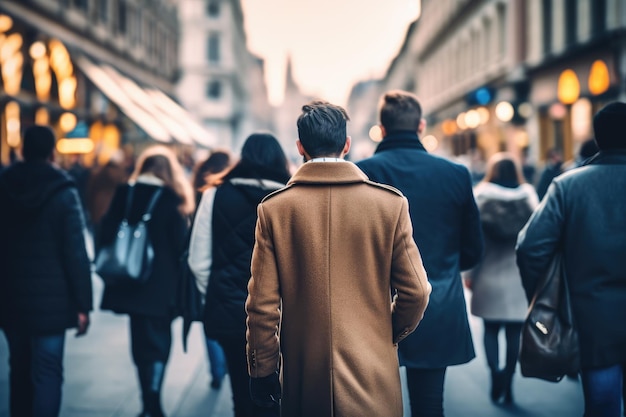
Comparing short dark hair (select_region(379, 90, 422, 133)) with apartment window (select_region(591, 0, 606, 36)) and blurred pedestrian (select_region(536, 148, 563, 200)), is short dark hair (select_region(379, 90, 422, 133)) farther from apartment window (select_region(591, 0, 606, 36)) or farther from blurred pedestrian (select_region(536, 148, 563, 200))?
apartment window (select_region(591, 0, 606, 36))

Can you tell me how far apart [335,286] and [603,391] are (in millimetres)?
1619

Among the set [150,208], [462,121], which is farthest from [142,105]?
[150,208]

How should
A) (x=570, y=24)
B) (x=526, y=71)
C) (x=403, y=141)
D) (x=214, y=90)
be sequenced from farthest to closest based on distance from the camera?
(x=214, y=90), (x=526, y=71), (x=570, y=24), (x=403, y=141)

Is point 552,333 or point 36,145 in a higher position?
point 36,145

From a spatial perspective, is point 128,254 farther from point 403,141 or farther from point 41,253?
point 403,141

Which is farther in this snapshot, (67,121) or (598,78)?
(67,121)

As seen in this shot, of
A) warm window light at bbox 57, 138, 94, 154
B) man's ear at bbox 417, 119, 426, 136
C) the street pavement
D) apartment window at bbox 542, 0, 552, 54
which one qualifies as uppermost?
apartment window at bbox 542, 0, 552, 54

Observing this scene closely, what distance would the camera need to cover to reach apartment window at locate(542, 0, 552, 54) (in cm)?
2130

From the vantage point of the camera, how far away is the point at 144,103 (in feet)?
73.5

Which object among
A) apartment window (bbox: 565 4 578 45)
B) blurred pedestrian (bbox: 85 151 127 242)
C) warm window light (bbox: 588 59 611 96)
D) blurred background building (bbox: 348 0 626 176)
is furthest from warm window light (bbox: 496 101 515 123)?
blurred pedestrian (bbox: 85 151 127 242)

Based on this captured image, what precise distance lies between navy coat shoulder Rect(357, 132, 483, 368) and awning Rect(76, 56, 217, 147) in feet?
50.5

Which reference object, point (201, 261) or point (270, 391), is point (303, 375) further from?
point (201, 261)

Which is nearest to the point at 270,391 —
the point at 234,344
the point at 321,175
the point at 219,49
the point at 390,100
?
the point at 321,175

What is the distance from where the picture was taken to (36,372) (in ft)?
13.6
